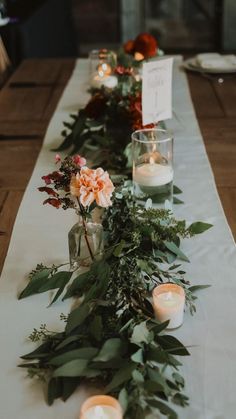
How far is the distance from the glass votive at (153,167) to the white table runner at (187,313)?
0.17 feet

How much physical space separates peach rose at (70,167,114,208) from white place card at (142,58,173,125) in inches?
22.1

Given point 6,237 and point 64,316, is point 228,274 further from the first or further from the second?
point 6,237

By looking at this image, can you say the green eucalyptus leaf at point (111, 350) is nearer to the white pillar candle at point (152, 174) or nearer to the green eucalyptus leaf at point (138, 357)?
the green eucalyptus leaf at point (138, 357)

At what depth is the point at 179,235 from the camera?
1213mm

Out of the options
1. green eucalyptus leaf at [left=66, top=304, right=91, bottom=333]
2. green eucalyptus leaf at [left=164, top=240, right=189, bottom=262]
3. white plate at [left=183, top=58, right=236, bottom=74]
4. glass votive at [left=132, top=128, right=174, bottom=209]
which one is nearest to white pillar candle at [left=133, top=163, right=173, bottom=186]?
→ glass votive at [left=132, top=128, right=174, bottom=209]

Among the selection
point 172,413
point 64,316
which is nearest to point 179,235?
point 64,316

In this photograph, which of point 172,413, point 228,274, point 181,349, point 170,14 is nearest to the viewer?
point 172,413

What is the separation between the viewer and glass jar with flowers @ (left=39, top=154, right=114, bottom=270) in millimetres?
1021

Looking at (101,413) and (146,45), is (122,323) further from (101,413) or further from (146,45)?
(146,45)

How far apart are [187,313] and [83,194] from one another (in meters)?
0.24

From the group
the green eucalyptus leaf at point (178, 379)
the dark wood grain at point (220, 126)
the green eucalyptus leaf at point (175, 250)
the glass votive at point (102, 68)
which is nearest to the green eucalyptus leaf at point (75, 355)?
the green eucalyptus leaf at point (178, 379)

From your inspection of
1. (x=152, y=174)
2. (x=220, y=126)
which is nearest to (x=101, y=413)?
(x=152, y=174)

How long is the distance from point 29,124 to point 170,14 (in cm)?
296

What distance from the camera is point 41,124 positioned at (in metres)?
2.01
